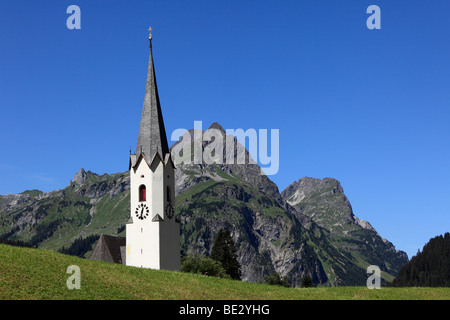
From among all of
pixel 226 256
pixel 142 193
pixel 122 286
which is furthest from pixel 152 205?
pixel 226 256

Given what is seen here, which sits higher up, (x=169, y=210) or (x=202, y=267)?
(x=169, y=210)

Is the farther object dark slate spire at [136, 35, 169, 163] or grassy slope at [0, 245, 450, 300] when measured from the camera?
dark slate spire at [136, 35, 169, 163]

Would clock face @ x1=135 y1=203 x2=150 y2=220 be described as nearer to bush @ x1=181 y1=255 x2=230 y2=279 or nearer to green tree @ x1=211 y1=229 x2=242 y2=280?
bush @ x1=181 y1=255 x2=230 y2=279

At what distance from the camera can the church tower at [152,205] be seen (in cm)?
7281

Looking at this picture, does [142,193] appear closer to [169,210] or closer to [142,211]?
[142,211]

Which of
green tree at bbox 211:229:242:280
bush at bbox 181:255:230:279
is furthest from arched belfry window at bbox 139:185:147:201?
green tree at bbox 211:229:242:280

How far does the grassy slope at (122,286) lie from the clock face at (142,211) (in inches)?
786

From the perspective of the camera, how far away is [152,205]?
73.3 meters

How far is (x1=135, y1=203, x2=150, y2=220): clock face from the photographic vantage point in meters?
73.7

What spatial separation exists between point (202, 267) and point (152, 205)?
34838mm

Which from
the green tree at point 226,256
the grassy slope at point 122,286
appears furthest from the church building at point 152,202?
the green tree at point 226,256

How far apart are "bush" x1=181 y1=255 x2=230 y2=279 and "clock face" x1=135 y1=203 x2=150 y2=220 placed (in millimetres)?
32143

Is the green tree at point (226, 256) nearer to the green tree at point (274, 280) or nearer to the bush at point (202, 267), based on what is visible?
the bush at point (202, 267)
